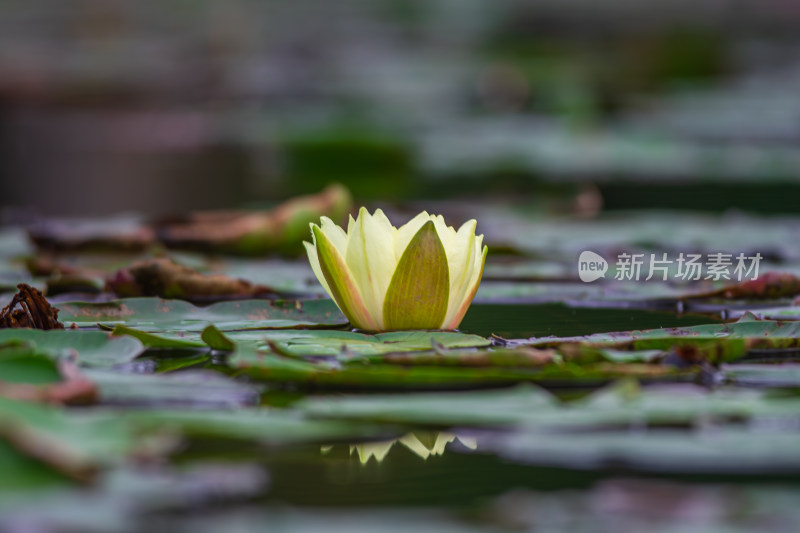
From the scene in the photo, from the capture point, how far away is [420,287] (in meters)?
1.68

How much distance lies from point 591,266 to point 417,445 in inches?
54.0

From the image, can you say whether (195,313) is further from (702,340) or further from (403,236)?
(702,340)

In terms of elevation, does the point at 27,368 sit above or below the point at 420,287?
below

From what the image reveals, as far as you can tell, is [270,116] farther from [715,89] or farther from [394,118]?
[715,89]

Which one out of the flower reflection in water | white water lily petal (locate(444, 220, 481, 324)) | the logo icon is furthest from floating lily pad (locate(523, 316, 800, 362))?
the logo icon

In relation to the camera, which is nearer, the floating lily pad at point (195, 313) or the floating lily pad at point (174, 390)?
the floating lily pad at point (174, 390)

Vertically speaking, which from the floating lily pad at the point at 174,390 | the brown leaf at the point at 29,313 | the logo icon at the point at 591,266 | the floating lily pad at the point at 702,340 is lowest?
the floating lily pad at the point at 174,390

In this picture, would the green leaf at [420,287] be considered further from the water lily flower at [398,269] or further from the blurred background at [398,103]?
the blurred background at [398,103]

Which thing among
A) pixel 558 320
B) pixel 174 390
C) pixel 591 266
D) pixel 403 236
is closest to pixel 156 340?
pixel 174 390

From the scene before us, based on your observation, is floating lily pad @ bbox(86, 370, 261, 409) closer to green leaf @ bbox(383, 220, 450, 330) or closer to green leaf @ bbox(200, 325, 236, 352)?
green leaf @ bbox(200, 325, 236, 352)

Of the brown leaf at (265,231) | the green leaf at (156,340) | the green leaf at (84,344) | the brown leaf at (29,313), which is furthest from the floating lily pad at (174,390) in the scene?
the brown leaf at (265,231)

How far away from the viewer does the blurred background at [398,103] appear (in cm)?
504

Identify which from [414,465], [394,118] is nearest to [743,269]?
[414,465]

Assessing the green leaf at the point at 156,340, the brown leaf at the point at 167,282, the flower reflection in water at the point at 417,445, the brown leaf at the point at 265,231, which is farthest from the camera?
the brown leaf at the point at 265,231
